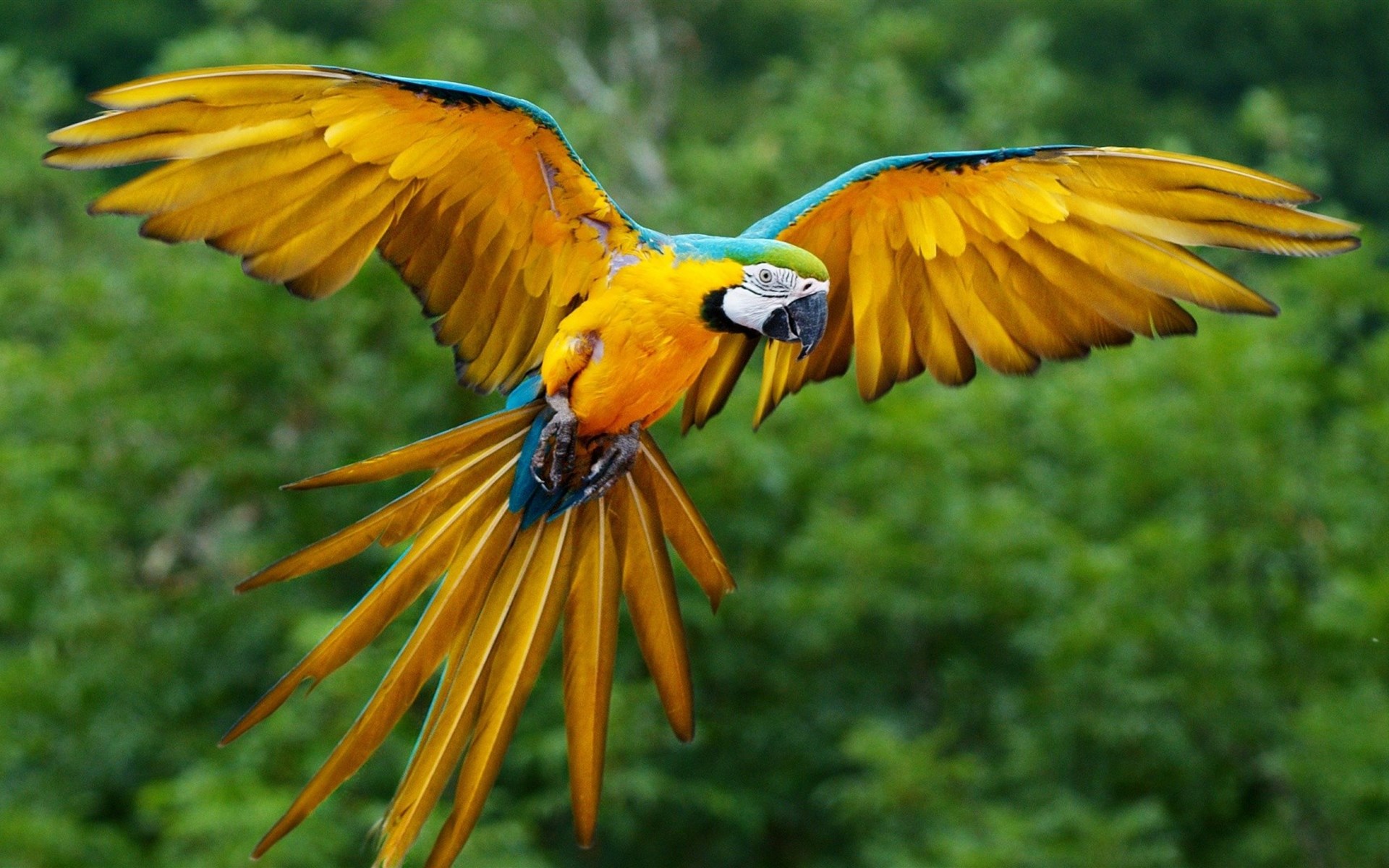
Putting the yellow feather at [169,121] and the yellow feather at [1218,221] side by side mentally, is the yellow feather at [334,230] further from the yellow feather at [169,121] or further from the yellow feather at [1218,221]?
the yellow feather at [1218,221]

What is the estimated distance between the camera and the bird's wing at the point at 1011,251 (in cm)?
268

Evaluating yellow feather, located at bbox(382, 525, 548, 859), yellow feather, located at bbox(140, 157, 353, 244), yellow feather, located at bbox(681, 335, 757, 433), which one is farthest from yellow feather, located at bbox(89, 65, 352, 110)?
yellow feather, located at bbox(681, 335, 757, 433)

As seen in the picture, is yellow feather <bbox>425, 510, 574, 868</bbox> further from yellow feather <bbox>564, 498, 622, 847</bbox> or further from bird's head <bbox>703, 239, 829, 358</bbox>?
bird's head <bbox>703, 239, 829, 358</bbox>

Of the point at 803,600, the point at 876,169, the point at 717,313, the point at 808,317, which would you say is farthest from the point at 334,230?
the point at 803,600

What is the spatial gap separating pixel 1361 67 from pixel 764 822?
12632mm

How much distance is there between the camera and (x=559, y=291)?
269cm

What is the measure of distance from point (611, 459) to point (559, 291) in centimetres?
29

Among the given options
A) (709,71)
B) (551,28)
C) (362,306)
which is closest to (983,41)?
(709,71)

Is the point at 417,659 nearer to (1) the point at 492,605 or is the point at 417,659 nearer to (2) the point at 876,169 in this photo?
(1) the point at 492,605

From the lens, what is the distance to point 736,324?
2.45 meters

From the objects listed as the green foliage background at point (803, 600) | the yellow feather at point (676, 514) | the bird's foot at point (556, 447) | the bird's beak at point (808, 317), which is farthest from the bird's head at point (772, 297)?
the green foliage background at point (803, 600)

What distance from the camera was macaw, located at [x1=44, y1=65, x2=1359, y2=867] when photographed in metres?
2.42

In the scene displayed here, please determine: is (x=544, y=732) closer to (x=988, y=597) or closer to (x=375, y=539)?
(x=988, y=597)

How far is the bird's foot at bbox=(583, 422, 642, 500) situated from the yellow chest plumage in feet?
0.26
